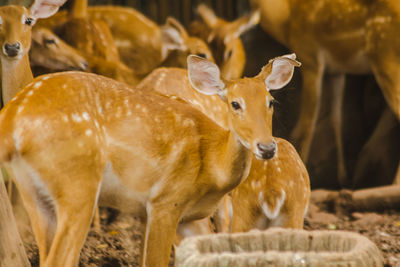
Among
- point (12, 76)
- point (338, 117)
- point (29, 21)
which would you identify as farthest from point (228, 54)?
point (12, 76)

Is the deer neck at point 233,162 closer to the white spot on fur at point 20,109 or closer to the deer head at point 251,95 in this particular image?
the deer head at point 251,95

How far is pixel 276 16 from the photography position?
7.39 m

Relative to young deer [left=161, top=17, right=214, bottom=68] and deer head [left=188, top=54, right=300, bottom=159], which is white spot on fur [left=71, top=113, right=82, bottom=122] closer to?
deer head [left=188, top=54, right=300, bottom=159]

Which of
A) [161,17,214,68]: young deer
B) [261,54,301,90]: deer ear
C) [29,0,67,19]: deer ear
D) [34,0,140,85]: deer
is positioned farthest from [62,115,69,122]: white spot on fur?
[161,17,214,68]: young deer

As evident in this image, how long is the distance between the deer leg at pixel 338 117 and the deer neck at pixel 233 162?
4167mm

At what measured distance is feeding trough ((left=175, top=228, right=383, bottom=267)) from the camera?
2893 mm

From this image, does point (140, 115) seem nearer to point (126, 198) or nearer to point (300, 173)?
point (126, 198)

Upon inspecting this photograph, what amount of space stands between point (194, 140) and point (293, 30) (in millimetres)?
3668

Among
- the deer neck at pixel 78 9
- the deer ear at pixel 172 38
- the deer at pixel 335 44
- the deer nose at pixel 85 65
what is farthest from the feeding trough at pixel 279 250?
the deer neck at pixel 78 9

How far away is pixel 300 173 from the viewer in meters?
4.23

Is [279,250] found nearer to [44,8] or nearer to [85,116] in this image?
[85,116]

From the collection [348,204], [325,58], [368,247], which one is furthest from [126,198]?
[325,58]

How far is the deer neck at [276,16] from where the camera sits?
7.31 m

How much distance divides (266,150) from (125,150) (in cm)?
73
